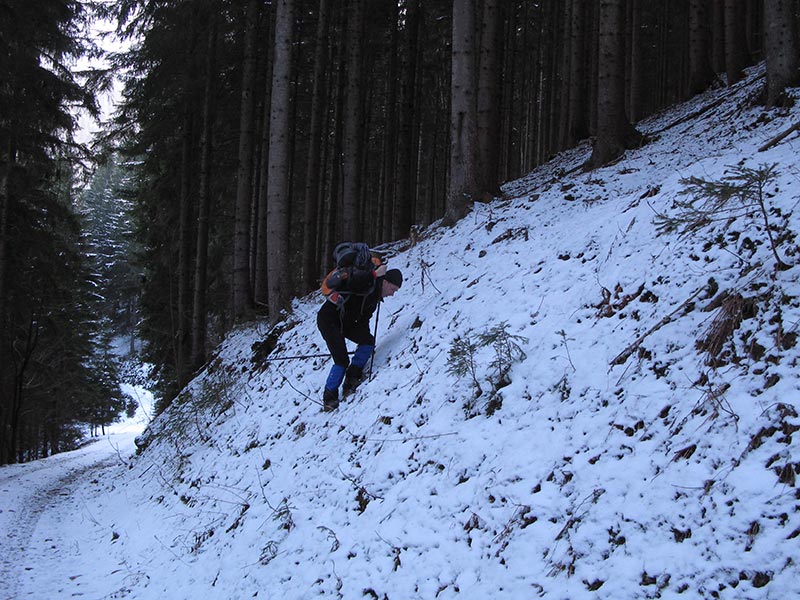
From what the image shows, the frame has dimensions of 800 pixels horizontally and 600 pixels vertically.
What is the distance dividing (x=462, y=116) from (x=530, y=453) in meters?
6.88

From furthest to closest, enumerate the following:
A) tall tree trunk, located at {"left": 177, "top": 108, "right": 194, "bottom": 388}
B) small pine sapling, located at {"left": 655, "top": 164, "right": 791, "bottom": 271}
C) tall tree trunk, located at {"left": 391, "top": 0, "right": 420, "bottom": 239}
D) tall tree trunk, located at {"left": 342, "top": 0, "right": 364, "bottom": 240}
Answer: tall tree trunk, located at {"left": 177, "top": 108, "right": 194, "bottom": 388} → tall tree trunk, located at {"left": 391, "top": 0, "right": 420, "bottom": 239} → tall tree trunk, located at {"left": 342, "top": 0, "right": 364, "bottom": 240} → small pine sapling, located at {"left": 655, "top": 164, "right": 791, "bottom": 271}

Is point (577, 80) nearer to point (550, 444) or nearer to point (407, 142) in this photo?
point (407, 142)

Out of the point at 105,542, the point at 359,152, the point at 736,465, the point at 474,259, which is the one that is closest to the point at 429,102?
the point at 359,152

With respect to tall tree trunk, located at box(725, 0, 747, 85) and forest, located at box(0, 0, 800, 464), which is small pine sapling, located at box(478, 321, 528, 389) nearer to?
forest, located at box(0, 0, 800, 464)

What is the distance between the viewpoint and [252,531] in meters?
5.02

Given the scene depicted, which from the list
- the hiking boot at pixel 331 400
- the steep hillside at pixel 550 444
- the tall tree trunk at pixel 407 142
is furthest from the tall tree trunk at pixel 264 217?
the hiking boot at pixel 331 400

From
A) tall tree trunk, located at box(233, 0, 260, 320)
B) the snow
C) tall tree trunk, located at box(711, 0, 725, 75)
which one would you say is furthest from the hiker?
tall tree trunk, located at box(711, 0, 725, 75)

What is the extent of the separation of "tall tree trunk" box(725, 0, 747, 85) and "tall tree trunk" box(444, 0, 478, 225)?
763cm

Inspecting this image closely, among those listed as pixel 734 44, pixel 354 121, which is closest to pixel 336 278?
pixel 354 121

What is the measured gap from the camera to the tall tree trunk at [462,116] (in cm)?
884

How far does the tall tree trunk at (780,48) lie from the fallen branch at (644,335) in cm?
643

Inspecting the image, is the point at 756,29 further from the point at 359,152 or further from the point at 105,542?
the point at 105,542

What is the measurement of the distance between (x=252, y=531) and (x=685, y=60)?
27.3 m

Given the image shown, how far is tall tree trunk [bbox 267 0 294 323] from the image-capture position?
31.3 ft
